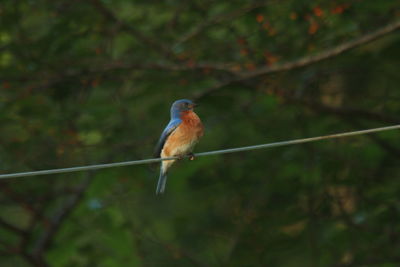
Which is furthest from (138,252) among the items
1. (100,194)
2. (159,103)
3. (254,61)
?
(254,61)

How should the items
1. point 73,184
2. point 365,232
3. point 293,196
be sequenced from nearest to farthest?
point 365,232 < point 293,196 < point 73,184

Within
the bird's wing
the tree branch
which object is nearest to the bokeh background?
the tree branch

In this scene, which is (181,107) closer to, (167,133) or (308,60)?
(167,133)

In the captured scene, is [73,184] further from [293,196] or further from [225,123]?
[293,196]

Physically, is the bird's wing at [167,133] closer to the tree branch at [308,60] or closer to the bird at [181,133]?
the bird at [181,133]

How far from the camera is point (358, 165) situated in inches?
338

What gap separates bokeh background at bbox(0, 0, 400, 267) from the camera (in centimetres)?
823

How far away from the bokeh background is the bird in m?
1.06

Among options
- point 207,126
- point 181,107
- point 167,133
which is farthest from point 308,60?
point 167,133

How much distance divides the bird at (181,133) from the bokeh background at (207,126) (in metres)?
1.06

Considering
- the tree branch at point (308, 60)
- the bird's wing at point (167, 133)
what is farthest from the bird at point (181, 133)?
the tree branch at point (308, 60)

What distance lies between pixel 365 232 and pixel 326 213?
51 cm

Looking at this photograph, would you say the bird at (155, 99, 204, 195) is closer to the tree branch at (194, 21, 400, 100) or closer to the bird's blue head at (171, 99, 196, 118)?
the bird's blue head at (171, 99, 196, 118)

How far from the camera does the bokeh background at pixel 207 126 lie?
823 centimetres
